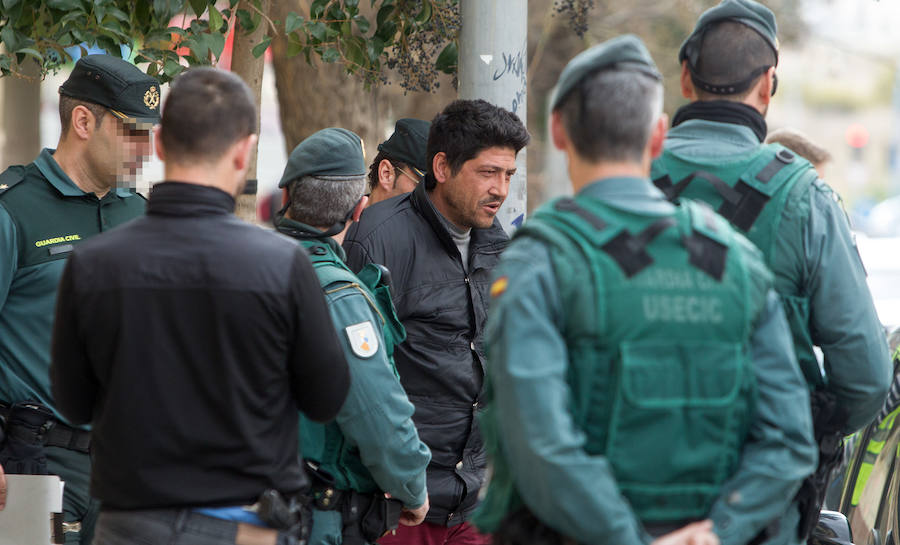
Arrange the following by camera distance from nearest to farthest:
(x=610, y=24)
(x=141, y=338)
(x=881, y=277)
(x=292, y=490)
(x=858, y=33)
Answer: (x=141, y=338), (x=292, y=490), (x=881, y=277), (x=610, y=24), (x=858, y=33)

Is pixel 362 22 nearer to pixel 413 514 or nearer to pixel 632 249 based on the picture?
pixel 413 514

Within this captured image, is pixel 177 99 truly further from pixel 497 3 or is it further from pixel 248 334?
pixel 497 3

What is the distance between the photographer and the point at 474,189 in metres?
4.00

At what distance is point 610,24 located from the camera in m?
14.7

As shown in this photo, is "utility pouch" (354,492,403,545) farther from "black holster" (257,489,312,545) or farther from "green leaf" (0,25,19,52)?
"green leaf" (0,25,19,52)

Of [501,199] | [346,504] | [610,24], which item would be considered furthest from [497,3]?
[610,24]

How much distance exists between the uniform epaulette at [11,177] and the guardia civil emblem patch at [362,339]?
1.28 m

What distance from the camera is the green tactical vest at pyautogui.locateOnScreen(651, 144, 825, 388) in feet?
9.12

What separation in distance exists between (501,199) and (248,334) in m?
1.82

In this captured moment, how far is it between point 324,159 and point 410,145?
1541mm

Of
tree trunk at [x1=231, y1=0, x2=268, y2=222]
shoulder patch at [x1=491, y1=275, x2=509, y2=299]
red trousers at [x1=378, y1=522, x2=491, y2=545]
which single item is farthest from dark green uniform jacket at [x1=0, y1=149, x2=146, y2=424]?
shoulder patch at [x1=491, y1=275, x2=509, y2=299]

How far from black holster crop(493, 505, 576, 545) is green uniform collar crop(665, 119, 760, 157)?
1.15 m

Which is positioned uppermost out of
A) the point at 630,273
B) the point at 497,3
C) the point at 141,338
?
the point at 497,3

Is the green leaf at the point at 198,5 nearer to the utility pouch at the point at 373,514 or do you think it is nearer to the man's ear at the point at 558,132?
the utility pouch at the point at 373,514
